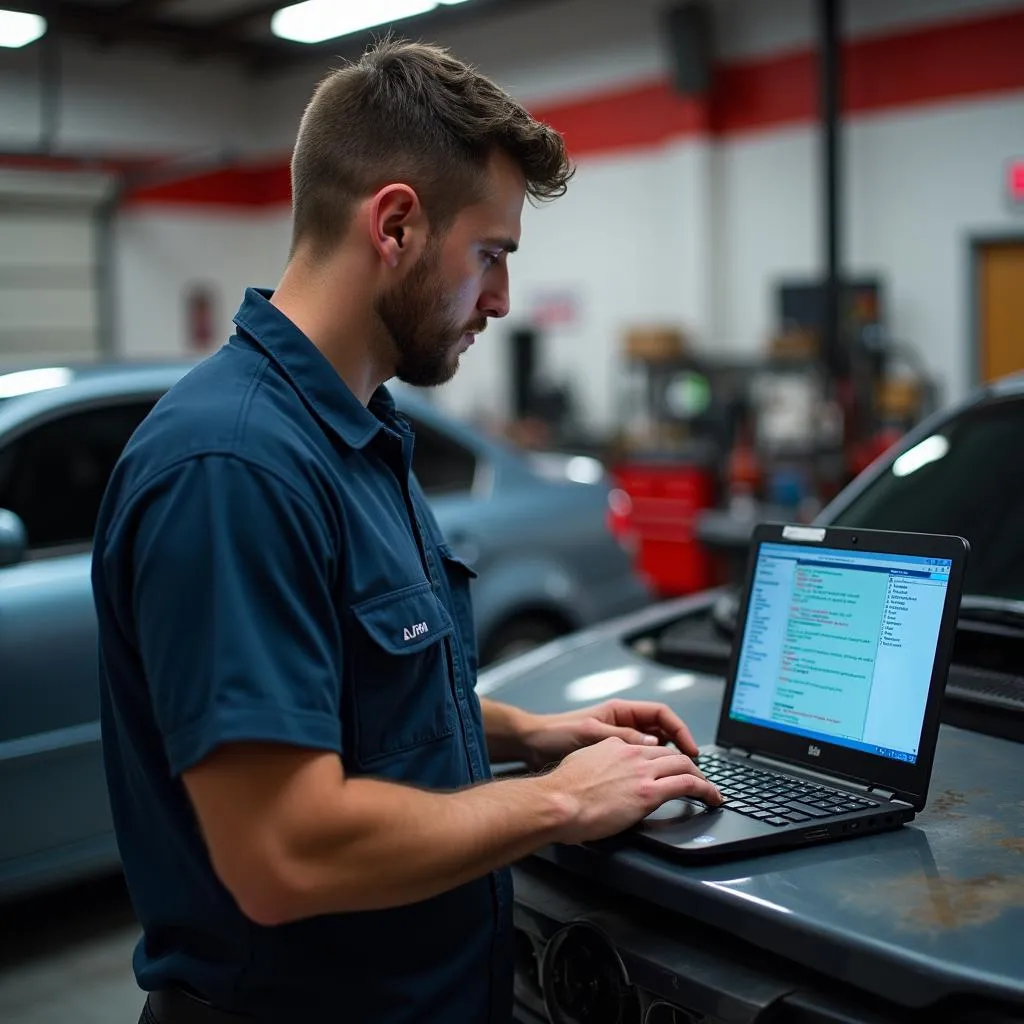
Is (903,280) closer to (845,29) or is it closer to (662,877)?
(845,29)

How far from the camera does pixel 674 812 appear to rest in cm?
145

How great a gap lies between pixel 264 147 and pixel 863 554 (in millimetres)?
12523

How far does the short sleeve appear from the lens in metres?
1.09

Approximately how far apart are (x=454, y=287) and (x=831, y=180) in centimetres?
722

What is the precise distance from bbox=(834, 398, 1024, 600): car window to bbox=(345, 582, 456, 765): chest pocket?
1.17 m

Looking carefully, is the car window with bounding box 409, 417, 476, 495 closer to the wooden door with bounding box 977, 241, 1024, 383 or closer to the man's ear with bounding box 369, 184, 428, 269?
the man's ear with bounding box 369, 184, 428, 269

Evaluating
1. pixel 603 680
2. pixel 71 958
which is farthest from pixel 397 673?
pixel 71 958

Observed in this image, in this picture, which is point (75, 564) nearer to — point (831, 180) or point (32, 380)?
point (32, 380)

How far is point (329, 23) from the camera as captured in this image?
9547 mm

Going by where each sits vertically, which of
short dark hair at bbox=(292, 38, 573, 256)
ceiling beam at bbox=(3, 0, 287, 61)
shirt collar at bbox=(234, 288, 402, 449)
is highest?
ceiling beam at bbox=(3, 0, 287, 61)

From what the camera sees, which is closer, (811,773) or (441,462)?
(811,773)

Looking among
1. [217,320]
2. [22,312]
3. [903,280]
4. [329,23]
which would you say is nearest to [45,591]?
[903,280]

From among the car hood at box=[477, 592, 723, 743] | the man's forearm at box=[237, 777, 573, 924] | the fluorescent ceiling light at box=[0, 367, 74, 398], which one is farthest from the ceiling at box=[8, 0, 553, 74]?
the man's forearm at box=[237, 777, 573, 924]

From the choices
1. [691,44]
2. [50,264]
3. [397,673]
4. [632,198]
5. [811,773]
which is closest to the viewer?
[397,673]
